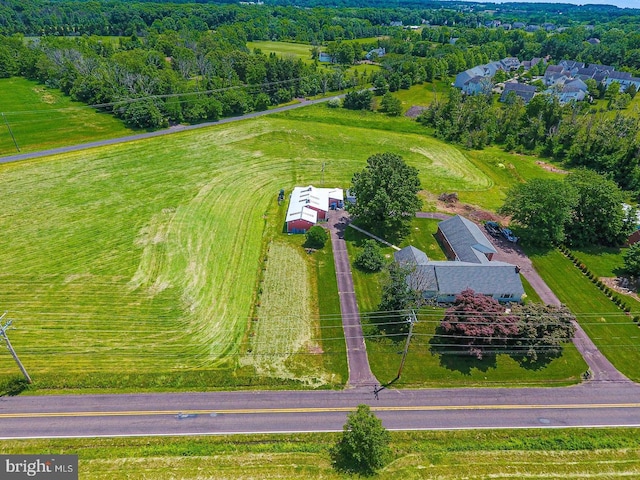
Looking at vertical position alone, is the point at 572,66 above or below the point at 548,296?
above

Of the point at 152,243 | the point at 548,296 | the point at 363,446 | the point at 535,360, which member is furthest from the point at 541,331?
the point at 152,243

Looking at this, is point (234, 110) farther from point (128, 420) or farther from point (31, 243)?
point (128, 420)

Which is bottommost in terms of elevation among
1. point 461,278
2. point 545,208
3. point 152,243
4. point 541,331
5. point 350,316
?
point 350,316

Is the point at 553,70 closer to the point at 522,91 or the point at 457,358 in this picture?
the point at 522,91

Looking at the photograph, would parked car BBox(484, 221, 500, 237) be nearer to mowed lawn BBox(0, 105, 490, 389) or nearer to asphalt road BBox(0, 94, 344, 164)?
mowed lawn BBox(0, 105, 490, 389)

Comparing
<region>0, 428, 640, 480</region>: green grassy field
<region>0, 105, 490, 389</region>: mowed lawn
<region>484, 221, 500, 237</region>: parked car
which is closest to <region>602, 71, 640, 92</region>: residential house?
<region>0, 105, 490, 389</region>: mowed lawn

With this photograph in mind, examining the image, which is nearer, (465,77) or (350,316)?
(350,316)

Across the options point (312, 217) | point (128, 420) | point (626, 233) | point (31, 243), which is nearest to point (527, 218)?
point (626, 233)

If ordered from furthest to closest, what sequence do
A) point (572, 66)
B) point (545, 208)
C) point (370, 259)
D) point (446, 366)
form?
point (572, 66), point (545, 208), point (370, 259), point (446, 366)
